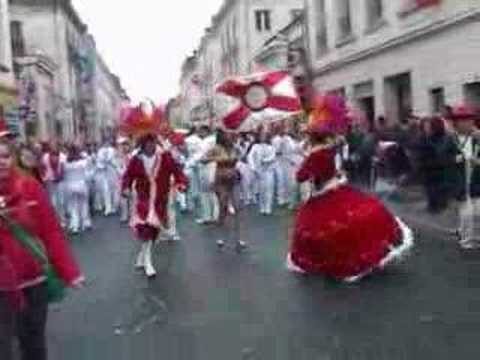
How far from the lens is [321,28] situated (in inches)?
1489

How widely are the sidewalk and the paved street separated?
2176mm

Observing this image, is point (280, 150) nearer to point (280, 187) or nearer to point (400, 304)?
point (280, 187)

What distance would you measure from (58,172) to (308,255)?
9116 mm

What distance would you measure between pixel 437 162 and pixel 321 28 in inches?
866

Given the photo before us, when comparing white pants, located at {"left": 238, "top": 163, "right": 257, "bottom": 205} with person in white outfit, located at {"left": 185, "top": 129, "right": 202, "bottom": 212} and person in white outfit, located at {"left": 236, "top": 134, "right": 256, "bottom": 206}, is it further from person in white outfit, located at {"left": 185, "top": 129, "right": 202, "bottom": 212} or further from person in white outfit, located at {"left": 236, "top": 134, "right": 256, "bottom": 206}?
person in white outfit, located at {"left": 185, "top": 129, "right": 202, "bottom": 212}

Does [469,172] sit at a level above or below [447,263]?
above

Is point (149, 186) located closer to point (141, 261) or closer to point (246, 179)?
point (141, 261)

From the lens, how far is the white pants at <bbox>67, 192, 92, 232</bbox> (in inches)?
791

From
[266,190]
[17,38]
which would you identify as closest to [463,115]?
[266,190]

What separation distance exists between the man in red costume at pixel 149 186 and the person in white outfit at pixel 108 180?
1235 centimetres

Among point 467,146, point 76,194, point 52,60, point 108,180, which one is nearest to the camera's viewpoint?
point 467,146

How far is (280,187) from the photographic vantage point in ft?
77.3

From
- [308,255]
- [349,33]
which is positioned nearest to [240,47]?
[349,33]

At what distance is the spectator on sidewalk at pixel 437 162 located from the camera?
16156 millimetres
